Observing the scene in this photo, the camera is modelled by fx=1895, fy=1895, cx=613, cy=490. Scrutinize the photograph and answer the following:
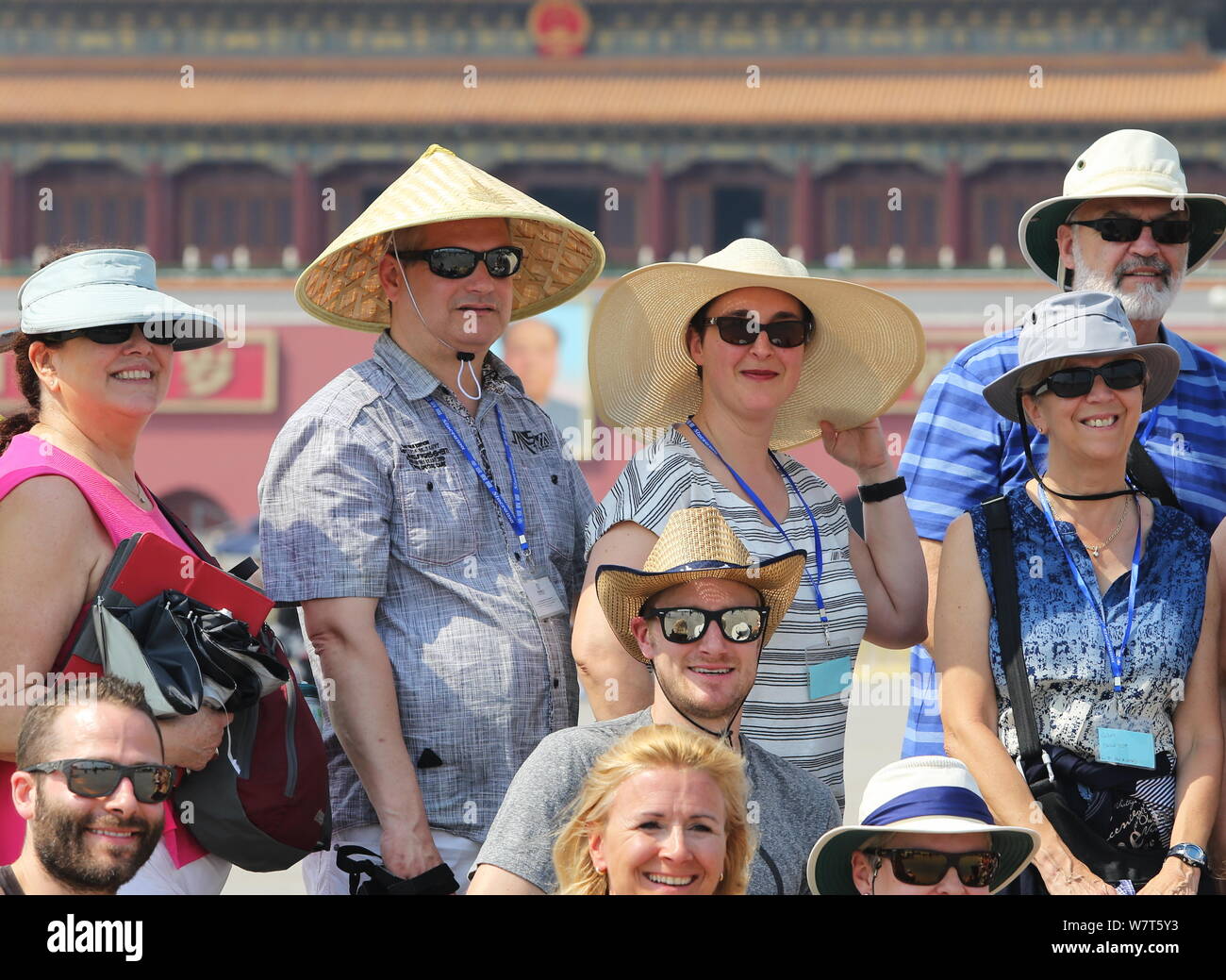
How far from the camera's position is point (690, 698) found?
3270 mm

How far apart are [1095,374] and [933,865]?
107 centimetres

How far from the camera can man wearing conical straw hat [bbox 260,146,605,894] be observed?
12.0 feet

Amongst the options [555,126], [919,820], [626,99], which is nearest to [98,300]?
[919,820]

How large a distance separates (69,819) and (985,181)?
23544mm

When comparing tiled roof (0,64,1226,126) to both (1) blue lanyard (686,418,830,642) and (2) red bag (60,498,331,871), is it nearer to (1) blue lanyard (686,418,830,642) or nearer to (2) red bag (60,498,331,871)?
(1) blue lanyard (686,418,830,642)

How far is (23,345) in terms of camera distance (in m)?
3.57

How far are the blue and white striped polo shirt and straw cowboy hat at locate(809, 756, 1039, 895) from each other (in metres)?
0.77

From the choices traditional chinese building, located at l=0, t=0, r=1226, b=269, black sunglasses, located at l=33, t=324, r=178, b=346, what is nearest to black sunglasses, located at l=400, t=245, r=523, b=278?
black sunglasses, located at l=33, t=324, r=178, b=346

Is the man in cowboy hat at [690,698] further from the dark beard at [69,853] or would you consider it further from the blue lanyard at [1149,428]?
the blue lanyard at [1149,428]

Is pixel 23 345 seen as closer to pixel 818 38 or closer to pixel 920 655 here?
pixel 920 655

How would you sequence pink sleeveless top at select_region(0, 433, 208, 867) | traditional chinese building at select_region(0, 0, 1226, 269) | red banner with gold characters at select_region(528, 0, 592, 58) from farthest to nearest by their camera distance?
red banner with gold characters at select_region(528, 0, 592, 58) < traditional chinese building at select_region(0, 0, 1226, 269) < pink sleeveless top at select_region(0, 433, 208, 867)
